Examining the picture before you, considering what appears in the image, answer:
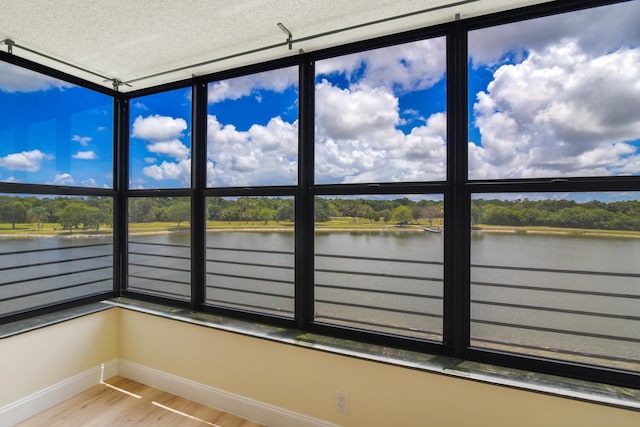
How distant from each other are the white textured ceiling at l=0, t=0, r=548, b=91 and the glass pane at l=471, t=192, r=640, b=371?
112 centimetres

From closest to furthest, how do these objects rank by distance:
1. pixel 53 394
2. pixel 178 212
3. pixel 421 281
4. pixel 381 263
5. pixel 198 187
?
1. pixel 421 281
2. pixel 381 263
3. pixel 53 394
4. pixel 198 187
5. pixel 178 212

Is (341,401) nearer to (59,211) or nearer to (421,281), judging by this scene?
(421,281)

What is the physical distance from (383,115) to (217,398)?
7.48 feet

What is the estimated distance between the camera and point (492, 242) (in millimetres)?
1759

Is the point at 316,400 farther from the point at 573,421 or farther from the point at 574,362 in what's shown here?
the point at 574,362

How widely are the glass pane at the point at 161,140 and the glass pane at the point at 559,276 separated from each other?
2320 mm

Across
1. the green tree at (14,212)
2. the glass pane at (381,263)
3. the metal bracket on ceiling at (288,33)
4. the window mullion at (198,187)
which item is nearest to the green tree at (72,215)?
the green tree at (14,212)

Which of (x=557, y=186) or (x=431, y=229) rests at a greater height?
(x=557, y=186)

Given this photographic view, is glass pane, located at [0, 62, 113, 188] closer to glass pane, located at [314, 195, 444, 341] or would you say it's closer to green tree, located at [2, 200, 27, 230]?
green tree, located at [2, 200, 27, 230]

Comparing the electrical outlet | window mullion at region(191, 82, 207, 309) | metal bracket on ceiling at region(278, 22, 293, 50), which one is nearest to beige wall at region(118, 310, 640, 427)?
the electrical outlet

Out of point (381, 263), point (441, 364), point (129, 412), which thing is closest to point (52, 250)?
point (129, 412)

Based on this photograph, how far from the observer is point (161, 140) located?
2764 mm

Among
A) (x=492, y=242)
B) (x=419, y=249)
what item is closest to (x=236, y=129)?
(x=419, y=249)

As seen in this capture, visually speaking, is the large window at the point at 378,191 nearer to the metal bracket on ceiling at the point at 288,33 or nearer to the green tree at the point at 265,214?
the green tree at the point at 265,214
